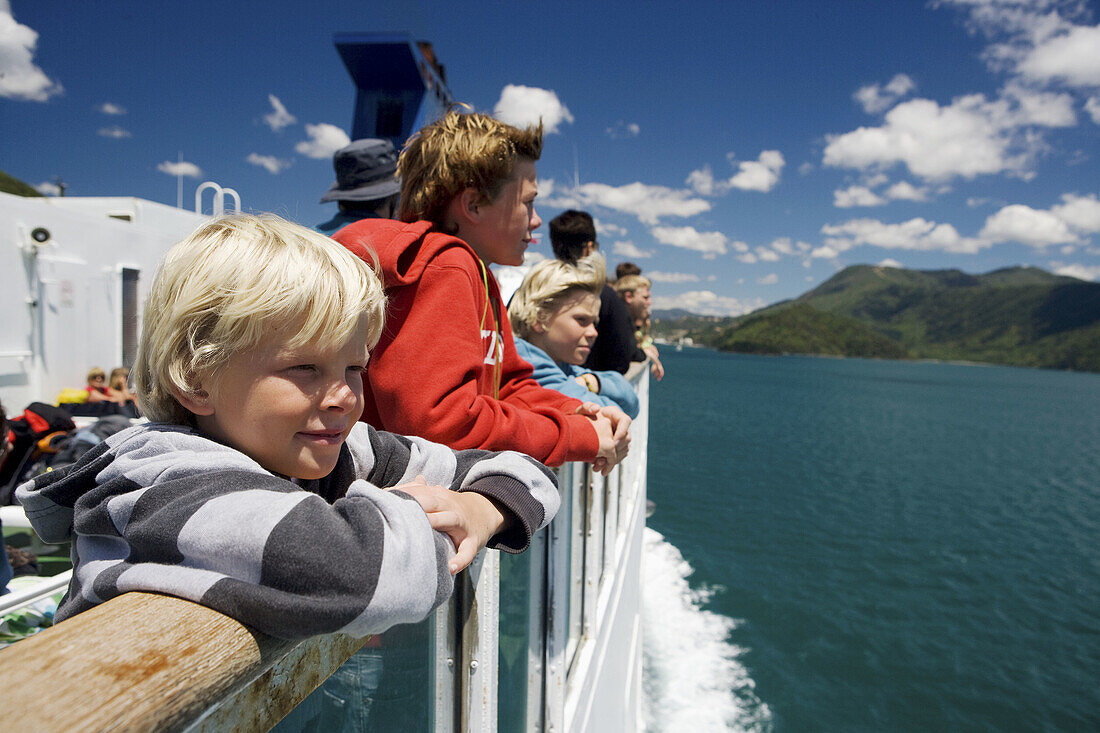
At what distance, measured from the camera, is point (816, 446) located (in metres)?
34.2

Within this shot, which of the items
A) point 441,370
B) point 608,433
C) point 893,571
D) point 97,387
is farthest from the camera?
point 893,571

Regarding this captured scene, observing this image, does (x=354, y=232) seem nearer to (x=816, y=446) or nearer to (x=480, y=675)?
(x=480, y=675)

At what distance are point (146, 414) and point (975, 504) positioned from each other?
30027 millimetres

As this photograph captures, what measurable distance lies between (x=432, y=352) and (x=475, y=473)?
44 cm

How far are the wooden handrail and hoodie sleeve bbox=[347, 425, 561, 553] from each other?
20.4 inches

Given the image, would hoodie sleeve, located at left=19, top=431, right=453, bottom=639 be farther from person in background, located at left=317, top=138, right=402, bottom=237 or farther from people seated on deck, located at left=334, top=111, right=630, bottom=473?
person in background, located at left=317, top=138, right=402, bottom=237

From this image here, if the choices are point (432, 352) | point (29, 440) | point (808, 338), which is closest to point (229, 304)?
point (432, 352)

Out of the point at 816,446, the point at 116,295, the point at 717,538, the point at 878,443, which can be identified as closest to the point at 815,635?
the point at 717,538

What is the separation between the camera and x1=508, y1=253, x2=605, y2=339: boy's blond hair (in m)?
3.18

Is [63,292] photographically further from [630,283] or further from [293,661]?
[293,661]

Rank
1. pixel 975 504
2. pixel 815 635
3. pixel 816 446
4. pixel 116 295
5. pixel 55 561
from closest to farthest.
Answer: pixel 55 561
pixel 116 295
pixel 815 635
pixel 975 504
pixel 816 446

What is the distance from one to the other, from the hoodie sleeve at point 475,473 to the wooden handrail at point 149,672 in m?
0.52

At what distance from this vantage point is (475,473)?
129 centimetres

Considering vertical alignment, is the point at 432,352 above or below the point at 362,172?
below
